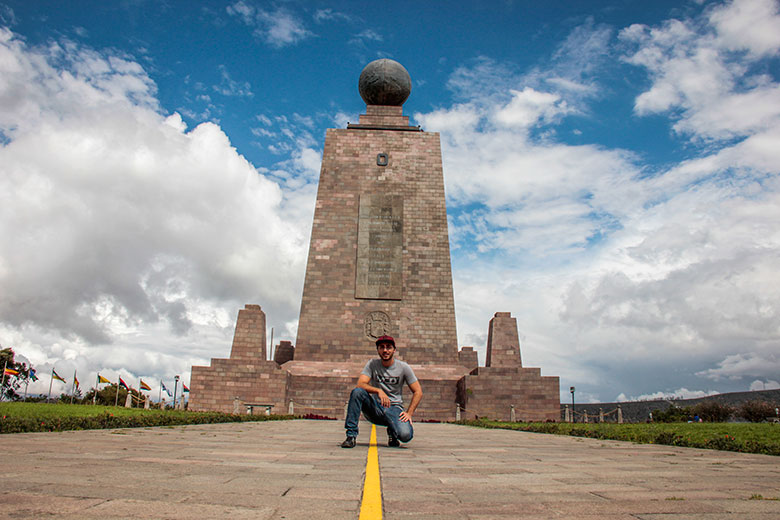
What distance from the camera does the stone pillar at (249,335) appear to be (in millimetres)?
23609

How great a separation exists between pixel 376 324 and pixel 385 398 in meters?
18.7

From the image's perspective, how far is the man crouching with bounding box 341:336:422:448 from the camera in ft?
20.7

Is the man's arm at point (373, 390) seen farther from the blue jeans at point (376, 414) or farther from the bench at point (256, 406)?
the bench at point (256, 406)

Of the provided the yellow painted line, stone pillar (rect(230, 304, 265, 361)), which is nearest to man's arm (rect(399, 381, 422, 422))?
the yellow painted line

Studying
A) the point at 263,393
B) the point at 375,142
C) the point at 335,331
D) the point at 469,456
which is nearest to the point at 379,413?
the point at 469,456

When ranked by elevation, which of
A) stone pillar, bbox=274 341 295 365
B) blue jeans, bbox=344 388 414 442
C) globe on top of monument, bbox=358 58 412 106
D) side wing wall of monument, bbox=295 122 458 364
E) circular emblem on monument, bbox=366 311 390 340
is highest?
globe on top of monument, bbox=358 58 412 106

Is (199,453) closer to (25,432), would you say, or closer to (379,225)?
(25,432)

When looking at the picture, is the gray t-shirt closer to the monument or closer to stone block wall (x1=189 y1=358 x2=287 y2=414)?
the monument

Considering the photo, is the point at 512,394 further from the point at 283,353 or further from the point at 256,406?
the point at 283,353

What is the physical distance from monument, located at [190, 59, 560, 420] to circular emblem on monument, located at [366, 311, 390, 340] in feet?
0.15

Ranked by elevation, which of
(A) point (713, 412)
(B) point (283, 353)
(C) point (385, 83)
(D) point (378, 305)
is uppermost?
(C) point (385, 83)

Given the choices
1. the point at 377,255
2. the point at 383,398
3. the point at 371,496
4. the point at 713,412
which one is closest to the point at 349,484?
the point at 371,496

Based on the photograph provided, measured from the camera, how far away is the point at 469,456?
18.8 ft

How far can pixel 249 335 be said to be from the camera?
2389 centimetres
